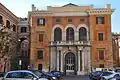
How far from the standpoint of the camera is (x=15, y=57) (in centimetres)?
5500

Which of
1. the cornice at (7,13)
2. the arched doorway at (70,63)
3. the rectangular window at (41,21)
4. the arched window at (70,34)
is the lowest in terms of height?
the arched doorway at (70,63)

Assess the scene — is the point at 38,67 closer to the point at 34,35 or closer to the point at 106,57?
the point at 34,35

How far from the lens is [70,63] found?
54.2 m

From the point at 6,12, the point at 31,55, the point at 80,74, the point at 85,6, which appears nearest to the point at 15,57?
the point at 31,55

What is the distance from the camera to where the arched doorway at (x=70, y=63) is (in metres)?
53.9

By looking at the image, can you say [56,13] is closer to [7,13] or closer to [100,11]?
[100,11]

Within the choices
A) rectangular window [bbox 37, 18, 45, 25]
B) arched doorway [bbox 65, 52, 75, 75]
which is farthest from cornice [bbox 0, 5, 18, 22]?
arched doorway [bbox 65, 52, 75, 75]

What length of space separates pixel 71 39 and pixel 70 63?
504 centimetres

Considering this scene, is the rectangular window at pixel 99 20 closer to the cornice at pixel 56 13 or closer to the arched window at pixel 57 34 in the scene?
the cornice at pixel 56 13

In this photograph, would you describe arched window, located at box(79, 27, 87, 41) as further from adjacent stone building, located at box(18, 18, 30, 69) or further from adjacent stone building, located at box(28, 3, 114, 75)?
adjacent stone building, located at box(18, 18, 30, 69)

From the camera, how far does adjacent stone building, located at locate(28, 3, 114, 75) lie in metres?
53.1

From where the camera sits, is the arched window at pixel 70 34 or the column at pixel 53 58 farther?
the arched window at pixel 70 34

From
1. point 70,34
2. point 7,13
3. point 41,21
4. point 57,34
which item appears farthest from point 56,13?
point 7,13

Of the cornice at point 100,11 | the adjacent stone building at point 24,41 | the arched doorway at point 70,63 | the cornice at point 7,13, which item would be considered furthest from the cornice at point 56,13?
the arched doorway at point 70,63
